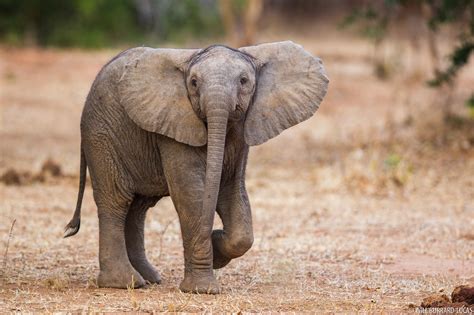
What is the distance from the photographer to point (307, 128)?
1966cm

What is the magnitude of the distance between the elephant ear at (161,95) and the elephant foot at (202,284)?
885mm

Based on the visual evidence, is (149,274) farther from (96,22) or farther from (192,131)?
(96,22)

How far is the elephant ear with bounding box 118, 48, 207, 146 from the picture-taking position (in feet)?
22.4

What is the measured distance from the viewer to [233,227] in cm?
702

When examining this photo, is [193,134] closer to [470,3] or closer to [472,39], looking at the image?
[470,3]

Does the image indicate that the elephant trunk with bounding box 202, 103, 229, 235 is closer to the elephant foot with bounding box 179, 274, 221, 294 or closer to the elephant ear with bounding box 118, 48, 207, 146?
the elephant ear with bounding box 118, 48, 207, 146

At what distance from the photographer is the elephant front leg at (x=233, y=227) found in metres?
6.98

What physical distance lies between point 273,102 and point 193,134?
0.58m

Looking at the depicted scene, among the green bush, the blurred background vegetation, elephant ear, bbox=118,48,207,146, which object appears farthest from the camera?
the green bush

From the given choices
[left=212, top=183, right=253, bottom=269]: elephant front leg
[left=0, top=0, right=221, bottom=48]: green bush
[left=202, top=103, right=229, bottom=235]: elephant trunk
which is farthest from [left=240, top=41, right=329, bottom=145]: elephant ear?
[left=0, top=0, right=221, bottom=48]: green bush

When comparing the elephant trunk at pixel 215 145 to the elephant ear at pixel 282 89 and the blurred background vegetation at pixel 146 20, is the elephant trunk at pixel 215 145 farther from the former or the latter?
the blurred background vegetation at pixel 146 20

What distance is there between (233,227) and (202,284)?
0.44m

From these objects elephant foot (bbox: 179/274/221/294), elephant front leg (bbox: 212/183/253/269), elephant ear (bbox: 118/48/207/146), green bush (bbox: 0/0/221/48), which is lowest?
elephant foot (bbox: 179/274/221/294)

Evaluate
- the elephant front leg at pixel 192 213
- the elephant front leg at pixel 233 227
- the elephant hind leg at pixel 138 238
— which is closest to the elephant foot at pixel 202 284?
the elephant front leg at pixel 192 213
